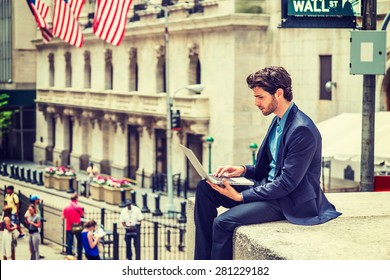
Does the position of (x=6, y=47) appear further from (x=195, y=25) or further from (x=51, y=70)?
(x=51, y=70)

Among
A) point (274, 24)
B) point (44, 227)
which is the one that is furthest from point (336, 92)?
point (44, 227)

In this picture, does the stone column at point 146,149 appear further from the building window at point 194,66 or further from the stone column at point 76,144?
the building window at point 194,66

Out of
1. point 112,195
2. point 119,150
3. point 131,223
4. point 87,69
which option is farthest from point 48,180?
point 87,69

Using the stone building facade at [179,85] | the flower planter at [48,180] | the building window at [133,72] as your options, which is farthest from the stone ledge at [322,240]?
the building window at [133,72]

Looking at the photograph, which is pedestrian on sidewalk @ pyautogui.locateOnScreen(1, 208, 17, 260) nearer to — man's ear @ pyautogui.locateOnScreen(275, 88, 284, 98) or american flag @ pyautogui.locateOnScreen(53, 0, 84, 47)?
american flag @ pyautogui.locateOnScreen(53, 0, 84, 47)

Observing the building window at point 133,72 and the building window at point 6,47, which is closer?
the building window at point 6,47

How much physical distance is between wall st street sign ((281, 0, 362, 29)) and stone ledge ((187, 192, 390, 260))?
4.30 metres

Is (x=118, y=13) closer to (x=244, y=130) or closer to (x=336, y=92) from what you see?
(x=336, y=92)

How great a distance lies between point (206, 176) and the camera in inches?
283

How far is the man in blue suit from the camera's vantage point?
23.7 ft

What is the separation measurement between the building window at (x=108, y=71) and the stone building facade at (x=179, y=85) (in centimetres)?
5

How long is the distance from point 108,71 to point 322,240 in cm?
3354

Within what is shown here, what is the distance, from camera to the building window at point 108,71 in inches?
1571

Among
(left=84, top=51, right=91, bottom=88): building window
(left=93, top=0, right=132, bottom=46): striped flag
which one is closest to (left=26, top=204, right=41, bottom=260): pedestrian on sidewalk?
(left=93, top=0, right=132, bottom=46): striped flag
